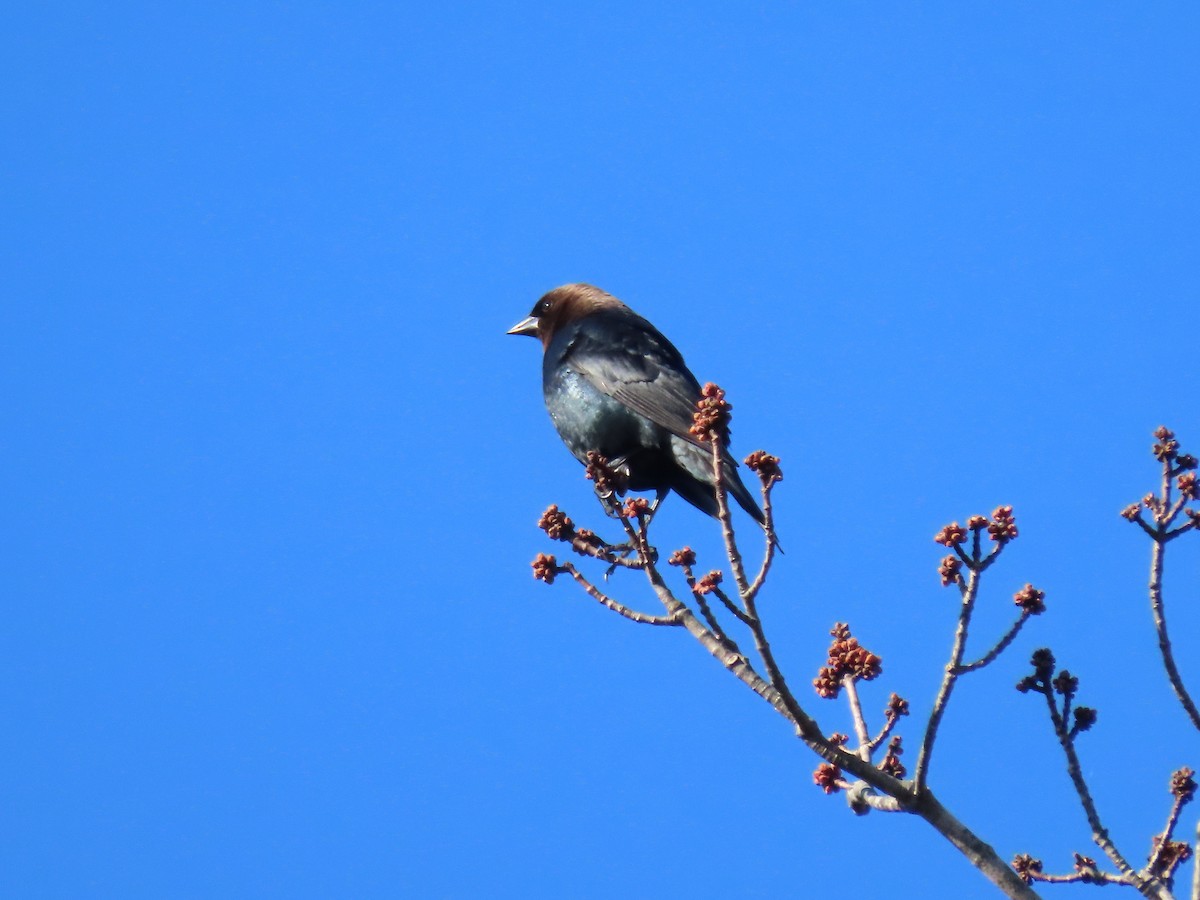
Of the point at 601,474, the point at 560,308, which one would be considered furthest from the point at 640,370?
the point at 601,474

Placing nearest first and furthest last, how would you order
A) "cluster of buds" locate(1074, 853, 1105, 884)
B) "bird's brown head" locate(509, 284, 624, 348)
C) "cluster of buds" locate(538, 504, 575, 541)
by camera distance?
1. "cluster of buds" locate(1074, 853, 1105, 884)
2. "cluster of buds" locate(538, 504, 575, 541)
3. "bird's brown head" locate(509, 284, 624, 348)

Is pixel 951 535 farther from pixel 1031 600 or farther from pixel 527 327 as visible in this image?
pixel 527 327

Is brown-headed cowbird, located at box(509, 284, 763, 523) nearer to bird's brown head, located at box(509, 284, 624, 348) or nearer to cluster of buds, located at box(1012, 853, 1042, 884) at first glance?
bird's brown head, located at box(509, 284, 624, 348)

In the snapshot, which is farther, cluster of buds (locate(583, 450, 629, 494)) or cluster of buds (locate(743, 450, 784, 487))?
cluster of buds (locate(583, 450, 629, 494))

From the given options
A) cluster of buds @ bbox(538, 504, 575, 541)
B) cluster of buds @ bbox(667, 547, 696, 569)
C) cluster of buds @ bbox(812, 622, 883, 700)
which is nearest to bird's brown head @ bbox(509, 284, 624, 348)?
cluster of buds @ bbox(538, 504, 575, 541)

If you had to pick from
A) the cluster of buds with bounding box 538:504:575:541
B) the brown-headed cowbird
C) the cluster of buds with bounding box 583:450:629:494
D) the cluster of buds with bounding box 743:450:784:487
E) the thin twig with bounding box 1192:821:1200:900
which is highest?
the brown-headed cowbird

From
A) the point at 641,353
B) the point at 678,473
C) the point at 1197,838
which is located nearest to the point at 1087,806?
the point at 1197,838

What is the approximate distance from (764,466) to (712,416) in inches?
8.5

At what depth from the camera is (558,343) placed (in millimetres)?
8273

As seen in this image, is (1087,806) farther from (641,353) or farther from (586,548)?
(641,353)

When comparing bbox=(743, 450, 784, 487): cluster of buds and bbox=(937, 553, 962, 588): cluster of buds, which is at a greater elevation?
bbox=(743, 450, 784, 487): cluster of buds

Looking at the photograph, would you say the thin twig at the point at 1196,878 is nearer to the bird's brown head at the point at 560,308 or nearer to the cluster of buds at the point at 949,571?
the cluster of buds at the point at 949,571

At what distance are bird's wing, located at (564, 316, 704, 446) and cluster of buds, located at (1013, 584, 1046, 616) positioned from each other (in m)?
3.46

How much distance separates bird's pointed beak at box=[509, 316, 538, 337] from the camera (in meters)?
9.62
